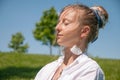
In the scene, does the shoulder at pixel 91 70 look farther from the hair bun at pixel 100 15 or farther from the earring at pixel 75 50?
the hair bun at pixel 100 15

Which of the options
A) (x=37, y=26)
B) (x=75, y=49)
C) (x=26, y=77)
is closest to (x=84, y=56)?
(x=75, y=49)

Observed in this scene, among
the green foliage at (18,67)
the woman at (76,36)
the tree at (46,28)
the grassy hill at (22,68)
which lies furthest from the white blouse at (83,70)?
the tree at (46,28)

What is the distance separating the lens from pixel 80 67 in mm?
3400

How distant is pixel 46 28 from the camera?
3581cm

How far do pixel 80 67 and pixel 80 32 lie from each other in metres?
0.40

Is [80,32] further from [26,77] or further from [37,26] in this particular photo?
[37,26]

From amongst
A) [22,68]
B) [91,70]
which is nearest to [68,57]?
[91,70]

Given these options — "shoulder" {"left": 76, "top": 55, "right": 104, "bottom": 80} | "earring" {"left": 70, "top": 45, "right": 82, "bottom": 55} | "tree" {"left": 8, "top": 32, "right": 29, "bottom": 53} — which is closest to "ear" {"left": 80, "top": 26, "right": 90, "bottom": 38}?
"earring" {"left": 70, "top": 45, "right": 82, "bottom": 55}

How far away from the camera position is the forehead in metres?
3.55

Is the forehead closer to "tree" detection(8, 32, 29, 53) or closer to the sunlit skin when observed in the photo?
the sunlit skin

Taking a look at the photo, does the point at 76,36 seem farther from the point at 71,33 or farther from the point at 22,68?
the point at 22,68

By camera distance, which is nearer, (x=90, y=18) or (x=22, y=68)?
(x=90, y=18)

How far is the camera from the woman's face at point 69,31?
351 centimetres

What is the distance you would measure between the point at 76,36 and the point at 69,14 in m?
0.27
